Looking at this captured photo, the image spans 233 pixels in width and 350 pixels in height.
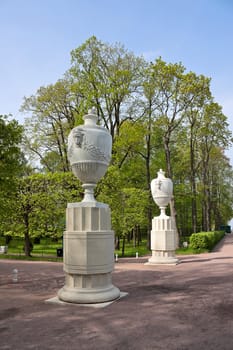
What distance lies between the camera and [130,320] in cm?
532

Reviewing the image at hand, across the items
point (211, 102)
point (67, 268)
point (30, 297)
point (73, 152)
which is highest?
point (211, 102)

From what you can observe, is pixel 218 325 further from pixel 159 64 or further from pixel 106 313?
pixel 159 64

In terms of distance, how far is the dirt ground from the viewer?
14.1 feet

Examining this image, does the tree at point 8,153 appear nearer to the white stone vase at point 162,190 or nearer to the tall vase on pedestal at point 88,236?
the tall vase on pedestal at point 88,236

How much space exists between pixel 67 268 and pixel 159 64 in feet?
65.6

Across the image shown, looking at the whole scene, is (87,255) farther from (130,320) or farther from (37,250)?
(37,250)

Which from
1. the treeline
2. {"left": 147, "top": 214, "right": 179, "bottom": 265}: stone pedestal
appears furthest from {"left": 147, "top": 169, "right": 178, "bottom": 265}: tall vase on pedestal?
the treeline

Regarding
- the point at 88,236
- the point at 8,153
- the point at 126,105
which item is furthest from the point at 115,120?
the point at 88,236

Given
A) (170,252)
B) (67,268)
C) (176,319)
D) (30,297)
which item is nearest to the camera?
(176,319)

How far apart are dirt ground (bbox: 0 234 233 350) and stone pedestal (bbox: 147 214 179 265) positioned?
5579mm

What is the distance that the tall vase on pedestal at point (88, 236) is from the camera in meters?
6.69

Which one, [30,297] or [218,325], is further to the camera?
[30,297]

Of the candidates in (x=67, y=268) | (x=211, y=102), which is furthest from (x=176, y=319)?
(x=211, y=102)

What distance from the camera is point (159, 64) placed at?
23.6 metres
